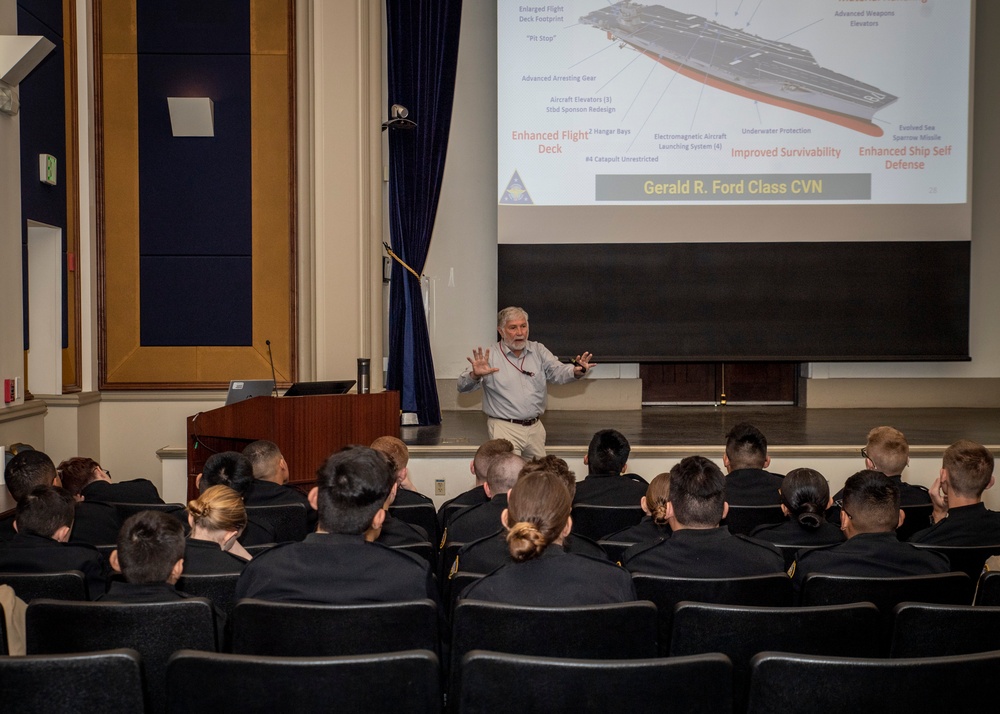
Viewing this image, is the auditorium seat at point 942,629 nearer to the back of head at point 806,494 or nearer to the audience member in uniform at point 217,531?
the back of head at point 806,494

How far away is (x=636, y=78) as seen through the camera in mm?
8102

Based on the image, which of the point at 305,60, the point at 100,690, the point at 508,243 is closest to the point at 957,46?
the point at 508,243

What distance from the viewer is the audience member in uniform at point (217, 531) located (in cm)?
254

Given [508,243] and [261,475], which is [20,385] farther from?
[508,243]

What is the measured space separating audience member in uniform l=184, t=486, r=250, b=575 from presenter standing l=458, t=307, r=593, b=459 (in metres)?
2.82

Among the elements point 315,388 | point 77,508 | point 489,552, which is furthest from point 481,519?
point 315,388

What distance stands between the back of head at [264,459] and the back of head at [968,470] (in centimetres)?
266

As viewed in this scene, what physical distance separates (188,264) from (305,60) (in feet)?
6.15

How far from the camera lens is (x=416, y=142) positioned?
7906mm

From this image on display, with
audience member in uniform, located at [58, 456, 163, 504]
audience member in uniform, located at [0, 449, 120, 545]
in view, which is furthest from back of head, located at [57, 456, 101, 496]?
audience member in uniform, located at [0, 449, 120, 545]

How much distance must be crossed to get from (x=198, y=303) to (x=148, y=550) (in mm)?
5242

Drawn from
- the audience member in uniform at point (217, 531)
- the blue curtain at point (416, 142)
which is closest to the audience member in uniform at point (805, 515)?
the audience member in uniform at point (217, 531)

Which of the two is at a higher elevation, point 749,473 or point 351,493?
point 351,493

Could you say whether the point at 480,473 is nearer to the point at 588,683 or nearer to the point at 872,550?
the point at 872,550
